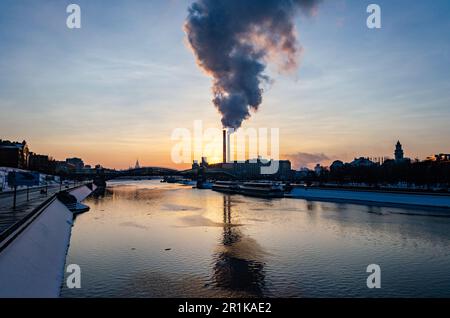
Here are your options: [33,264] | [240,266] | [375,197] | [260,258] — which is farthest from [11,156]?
[240,266]

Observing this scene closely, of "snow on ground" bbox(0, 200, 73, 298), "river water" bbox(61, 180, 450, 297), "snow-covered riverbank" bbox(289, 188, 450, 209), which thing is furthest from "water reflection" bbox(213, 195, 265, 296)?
"snow-covered riverbank" bbox(289, 188, 450, 209)

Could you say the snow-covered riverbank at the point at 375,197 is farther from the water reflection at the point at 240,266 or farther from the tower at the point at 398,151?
the tower at the point at 398,151

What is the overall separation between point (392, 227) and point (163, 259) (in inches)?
941

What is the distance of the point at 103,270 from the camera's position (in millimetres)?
18016

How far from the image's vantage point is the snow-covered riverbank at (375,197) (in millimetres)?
48531

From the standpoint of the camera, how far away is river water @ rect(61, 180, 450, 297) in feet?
49.3

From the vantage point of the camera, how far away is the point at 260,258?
2064 centimetres

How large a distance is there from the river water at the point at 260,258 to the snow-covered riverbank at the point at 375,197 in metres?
14.6

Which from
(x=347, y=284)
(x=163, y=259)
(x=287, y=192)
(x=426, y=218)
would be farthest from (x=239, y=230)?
(x=287, y=192)

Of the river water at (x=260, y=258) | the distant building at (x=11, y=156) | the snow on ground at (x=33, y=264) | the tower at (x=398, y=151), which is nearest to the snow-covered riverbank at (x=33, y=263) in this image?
the snow on ground at (x=33, y=264)

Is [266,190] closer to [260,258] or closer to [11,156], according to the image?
[260,258]

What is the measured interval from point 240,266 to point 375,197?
47214mm
